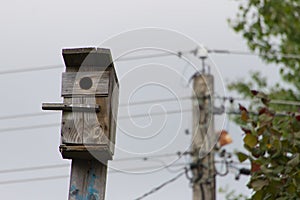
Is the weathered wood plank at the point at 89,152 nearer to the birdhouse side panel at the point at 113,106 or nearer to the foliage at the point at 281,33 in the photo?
the birdhouse side panel at the point at 113,106

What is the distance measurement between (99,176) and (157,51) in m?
0.59

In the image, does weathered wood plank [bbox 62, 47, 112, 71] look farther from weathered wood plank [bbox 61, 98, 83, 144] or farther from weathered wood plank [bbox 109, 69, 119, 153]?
weathered wood plank [bbox 61, 98, 83, 144]

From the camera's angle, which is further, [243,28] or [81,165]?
[243,28]

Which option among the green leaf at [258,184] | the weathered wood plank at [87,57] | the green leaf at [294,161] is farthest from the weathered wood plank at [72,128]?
the green leaf at [294,161]

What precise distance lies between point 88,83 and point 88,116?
146mm

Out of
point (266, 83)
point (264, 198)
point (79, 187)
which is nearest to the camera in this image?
point (79, 187)

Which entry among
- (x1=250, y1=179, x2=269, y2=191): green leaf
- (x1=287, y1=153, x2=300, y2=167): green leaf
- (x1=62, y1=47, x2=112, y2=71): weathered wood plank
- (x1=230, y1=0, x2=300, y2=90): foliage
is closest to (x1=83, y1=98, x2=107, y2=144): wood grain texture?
(x1=62, y1=47, x2=112, y2=71): weathered wood plank

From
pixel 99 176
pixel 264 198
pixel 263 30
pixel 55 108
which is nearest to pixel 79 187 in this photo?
pixel 99 176

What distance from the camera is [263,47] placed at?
12.6m

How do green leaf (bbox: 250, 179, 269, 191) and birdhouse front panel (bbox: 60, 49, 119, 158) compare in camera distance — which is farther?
green leaf (bbox: 250, 179, 269, 191)

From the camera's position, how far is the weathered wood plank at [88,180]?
155 inches

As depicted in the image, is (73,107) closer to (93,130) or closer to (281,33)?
(93,130)

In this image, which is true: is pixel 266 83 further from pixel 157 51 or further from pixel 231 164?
pixel 157 51

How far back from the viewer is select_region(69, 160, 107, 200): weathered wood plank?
3.95m
